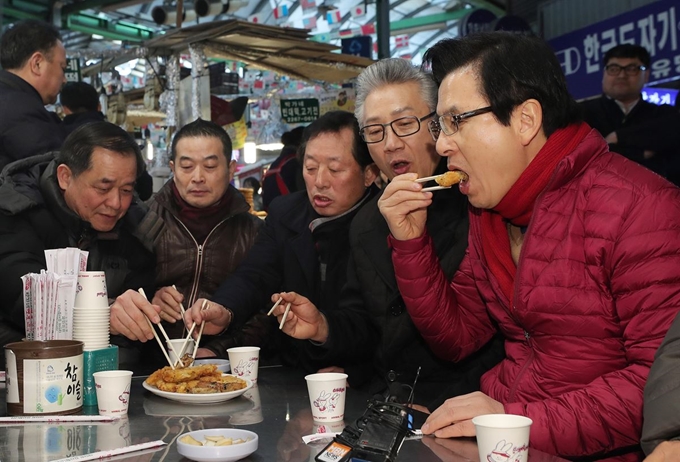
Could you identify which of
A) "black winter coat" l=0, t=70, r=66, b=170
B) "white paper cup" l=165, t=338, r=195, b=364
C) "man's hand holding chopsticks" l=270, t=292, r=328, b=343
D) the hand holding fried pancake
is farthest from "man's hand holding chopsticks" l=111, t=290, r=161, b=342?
"black winter coat" l=0, t=70, r=66, b=170

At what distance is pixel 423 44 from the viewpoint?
597 inches

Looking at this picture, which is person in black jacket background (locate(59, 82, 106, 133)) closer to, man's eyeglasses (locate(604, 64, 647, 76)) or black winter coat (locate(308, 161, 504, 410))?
black winter coat (locate(308, 161, 504, 410))

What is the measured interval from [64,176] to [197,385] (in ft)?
4.45

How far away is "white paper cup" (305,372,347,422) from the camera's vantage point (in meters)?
1.75

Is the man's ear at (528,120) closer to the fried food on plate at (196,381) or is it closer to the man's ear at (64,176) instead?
the fried food on plate at (196,381)

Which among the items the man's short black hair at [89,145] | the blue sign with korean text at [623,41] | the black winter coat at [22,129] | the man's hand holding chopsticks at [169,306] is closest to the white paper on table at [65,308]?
the man's hand holding chopsticks at [169,306]

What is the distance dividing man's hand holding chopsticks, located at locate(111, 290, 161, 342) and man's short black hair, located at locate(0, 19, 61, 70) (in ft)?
8.37

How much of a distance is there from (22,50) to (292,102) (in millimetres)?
3375

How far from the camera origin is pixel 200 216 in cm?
351

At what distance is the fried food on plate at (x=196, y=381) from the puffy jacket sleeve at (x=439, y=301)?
560 millimetres

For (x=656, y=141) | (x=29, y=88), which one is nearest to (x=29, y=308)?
(x=29, y=88)

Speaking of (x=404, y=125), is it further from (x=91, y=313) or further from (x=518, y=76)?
(x=91, y=313)

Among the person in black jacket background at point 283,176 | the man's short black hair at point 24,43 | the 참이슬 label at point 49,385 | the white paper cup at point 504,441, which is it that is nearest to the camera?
the white paper cup at point 504,441

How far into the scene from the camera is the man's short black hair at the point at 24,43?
4.30 metres
